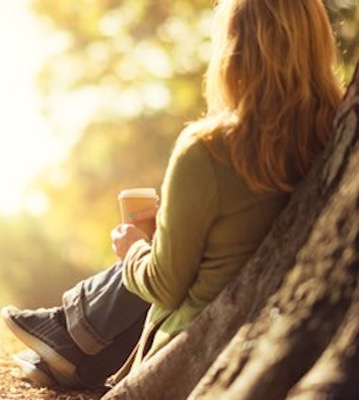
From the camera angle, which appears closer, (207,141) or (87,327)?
(207,141)

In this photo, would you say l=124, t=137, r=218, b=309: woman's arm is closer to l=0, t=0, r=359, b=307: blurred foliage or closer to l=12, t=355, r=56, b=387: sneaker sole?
l=12, t=355, r=56, b=387: sneaker sole

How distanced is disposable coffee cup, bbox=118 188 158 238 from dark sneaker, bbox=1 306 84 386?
0.66 m

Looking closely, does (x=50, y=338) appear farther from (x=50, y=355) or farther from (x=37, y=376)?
(x=37, y=376)

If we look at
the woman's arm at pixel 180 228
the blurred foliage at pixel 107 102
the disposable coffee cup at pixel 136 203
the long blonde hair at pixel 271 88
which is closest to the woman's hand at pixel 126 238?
the disposable coffee cup at pixel 136 203

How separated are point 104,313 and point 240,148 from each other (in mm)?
1277

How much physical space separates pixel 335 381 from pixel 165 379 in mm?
865

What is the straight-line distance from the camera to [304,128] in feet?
9.49

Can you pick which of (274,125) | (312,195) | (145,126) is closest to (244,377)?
(312,195)

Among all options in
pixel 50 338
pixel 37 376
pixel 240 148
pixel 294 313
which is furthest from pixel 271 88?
pixel 37 376

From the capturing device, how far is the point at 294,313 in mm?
2424

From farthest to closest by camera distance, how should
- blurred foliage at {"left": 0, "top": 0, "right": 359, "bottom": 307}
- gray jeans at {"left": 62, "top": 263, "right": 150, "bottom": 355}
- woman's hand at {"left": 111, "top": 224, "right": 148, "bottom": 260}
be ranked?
blurred foliage at {"left": 0, "top": 0, "right": 359, "bottom": 307}
gray jeans at {"left": 62, "top": 263, "right": 150, "bottom": 355}
woman's hand at {"left": 111, "top": 224, "right": 148, "bottom": 260}

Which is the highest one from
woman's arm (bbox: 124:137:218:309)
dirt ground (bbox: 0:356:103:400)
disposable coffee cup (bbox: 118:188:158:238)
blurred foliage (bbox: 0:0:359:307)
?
blurred foliage (bbox: 0:0:359:307)

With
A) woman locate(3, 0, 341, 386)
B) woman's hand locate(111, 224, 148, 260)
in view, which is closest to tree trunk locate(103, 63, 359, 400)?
Result: woman locate(3, 0, 341, 386)

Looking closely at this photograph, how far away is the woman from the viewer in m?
2.82
